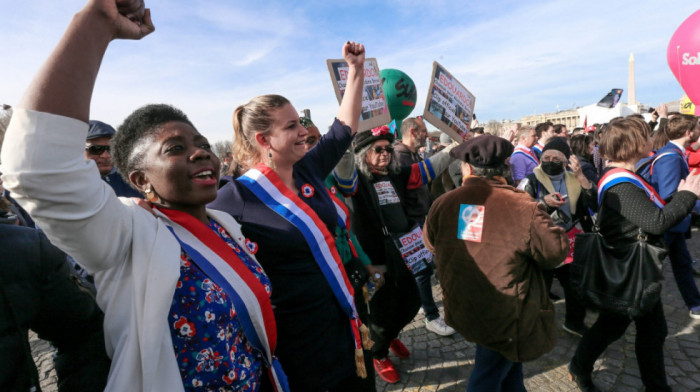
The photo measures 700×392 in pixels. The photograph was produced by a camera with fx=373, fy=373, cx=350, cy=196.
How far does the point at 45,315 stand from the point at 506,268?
1.92 metres

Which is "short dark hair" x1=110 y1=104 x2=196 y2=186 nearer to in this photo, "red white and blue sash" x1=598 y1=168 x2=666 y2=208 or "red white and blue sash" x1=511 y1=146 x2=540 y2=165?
"red white and blue sash" x1=598 y1=168 x2=666 y2=208

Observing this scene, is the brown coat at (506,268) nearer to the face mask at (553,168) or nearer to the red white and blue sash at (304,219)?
the red white and blue sash at (304,219)

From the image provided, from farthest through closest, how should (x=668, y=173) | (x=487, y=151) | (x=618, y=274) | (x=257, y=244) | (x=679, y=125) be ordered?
(x=679, y=125) → (x=668, y=173) → (x=618, y=274) → (x=487, y=151) → (x=257, y=244)

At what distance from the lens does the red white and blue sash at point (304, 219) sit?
1.64 m

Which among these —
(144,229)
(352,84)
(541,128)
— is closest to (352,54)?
(352,84)

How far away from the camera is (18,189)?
2.31ft

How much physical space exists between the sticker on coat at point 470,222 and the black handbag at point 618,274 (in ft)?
3.23

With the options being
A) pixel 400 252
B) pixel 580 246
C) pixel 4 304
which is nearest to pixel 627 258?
pixel 580 246

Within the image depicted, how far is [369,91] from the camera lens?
2941 millimetres

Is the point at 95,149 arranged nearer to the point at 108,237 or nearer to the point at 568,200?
the point at 108,237

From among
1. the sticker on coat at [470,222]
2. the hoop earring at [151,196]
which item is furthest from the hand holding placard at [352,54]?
the hoop earring at [151,196]

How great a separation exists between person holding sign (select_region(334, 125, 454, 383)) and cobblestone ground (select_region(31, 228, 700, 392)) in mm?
194

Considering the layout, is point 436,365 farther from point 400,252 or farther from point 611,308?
point 611,308

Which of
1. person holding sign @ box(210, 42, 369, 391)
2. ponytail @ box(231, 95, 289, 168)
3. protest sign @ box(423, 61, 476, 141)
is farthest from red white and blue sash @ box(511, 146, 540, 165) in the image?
ponytail @ box(231, 95, 289, 168)
